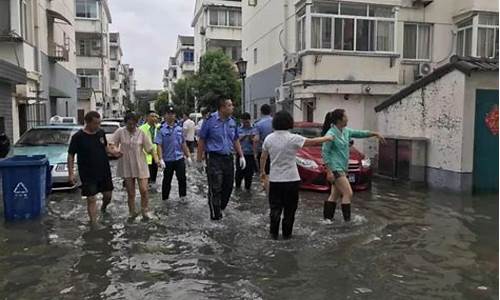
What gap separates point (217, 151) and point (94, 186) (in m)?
1.84

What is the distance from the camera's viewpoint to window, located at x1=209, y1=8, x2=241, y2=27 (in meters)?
48.4

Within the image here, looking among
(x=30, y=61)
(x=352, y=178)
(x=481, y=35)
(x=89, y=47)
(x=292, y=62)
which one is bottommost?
(x=352, y=178)

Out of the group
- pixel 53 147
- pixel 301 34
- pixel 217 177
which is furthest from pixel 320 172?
pixel 301 34

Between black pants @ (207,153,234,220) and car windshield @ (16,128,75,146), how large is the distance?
545 centimetres

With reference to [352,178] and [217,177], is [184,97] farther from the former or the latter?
[217,177]

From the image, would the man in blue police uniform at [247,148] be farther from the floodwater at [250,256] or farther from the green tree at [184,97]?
the green tree at [184,97]

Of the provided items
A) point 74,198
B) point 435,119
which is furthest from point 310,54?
point 74,198

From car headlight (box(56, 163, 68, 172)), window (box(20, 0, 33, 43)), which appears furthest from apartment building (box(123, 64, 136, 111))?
car headlight (box(56, 163, 68, 172))

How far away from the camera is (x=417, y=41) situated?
845 inches

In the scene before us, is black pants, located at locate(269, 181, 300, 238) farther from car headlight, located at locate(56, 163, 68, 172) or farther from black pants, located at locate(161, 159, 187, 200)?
car headlight, located at locate(56, 163, 68, 172)

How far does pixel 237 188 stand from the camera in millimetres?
11641

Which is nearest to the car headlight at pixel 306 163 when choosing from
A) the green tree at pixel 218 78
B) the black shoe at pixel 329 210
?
the black shoe at pixel 329 210

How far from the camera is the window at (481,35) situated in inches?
808

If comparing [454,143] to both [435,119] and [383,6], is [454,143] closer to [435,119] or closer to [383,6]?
[435,119]
